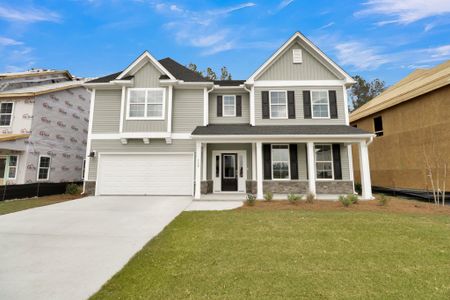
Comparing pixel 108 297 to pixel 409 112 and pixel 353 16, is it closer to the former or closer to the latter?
pixel 409 112

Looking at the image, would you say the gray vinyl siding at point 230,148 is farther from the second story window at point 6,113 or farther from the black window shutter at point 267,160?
the second story window at point 6,113

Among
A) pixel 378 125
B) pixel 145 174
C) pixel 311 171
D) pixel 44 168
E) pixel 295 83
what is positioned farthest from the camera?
pixel 378 125

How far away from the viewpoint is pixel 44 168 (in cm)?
1345

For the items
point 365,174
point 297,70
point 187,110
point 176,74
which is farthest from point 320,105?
point 176,74

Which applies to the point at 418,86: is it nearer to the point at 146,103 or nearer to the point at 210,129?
the point at 210,129

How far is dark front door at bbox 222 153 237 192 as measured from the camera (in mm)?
11914

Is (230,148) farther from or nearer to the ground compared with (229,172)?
farther from the ground

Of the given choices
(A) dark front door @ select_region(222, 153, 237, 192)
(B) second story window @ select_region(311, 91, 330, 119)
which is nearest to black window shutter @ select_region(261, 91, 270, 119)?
(B) second story window @ select_region(311, 91, 330, 119)

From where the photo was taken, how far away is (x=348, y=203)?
7.90 m

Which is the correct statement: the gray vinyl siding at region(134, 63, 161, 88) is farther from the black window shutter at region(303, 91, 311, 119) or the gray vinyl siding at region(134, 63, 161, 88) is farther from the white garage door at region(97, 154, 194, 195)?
the black window shutter at region(303, 91, 311, 119)

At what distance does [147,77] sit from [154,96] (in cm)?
120

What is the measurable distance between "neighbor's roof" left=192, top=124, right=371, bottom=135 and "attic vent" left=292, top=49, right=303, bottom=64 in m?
3.91

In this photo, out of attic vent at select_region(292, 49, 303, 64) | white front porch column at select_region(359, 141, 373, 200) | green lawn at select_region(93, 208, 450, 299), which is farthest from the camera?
attic vent at select_region(292, 49, 303, 64)

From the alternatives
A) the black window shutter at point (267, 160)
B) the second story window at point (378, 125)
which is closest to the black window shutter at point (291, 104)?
the black window shutter at point (267, 160)
